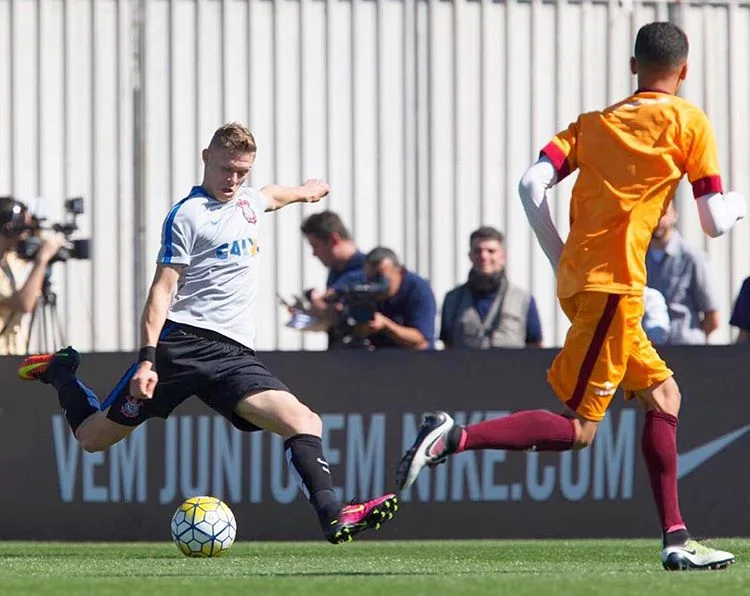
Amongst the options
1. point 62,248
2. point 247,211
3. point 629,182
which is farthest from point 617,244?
point 62,248

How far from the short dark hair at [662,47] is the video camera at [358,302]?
445cm

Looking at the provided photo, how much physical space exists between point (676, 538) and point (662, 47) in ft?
6.40

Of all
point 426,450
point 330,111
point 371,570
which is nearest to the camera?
point 426,450

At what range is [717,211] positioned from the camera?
700 centimetres

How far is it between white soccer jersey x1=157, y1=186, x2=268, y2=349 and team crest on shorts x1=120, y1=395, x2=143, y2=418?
17.3 inches

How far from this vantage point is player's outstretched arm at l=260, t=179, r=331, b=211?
27.8 feet

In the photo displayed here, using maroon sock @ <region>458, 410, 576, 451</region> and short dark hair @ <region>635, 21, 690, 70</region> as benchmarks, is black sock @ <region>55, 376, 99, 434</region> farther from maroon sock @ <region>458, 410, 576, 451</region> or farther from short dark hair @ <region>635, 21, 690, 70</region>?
short dark hair @ <region>635, 21, 690, 70</region>

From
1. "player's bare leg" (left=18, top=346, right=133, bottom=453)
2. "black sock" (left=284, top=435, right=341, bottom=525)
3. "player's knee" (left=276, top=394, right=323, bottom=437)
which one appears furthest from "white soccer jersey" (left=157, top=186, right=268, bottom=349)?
"player's bare leg" (left=18, top=346, right=133, bottom=453)

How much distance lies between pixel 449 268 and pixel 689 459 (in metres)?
4.85

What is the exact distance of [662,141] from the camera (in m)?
7.10

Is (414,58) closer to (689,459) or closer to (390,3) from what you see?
(390,3)

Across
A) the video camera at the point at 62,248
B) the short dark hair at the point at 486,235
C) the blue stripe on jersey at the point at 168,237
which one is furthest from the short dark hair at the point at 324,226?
the blue stripe on jersey at the point at 168,237

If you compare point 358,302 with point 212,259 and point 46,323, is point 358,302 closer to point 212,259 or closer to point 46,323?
point 46,323

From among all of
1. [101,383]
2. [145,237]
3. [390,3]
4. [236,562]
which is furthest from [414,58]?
[236,562]
